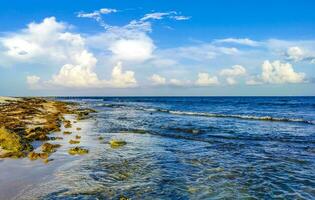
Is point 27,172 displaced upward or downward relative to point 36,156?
downward

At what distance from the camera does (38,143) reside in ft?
68.4

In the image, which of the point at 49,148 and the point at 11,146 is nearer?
the point at 11,146

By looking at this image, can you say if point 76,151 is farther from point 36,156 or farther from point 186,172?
point 186,172

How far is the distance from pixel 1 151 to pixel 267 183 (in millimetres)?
13403

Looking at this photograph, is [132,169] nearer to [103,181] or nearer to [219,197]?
[103,181]

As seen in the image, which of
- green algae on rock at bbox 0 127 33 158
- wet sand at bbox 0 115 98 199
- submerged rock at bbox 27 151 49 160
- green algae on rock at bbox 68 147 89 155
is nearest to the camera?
wet sand at bbox 0 115 98 199

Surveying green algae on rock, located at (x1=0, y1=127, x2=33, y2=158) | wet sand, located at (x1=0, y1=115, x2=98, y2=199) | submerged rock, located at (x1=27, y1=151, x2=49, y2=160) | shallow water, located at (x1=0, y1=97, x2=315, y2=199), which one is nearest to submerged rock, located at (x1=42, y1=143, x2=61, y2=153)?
wet sand, located at (x1=0, y1=115, x2=98, y2=199)

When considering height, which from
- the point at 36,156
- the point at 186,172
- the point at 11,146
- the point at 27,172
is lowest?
the point at 186,172

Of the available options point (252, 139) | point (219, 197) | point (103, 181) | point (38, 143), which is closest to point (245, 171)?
point (219, 197)

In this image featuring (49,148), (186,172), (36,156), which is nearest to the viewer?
(186,172)

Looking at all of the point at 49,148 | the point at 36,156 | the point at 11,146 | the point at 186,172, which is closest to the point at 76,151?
the point at 49,148

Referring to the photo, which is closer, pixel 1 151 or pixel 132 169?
pixel 132 169

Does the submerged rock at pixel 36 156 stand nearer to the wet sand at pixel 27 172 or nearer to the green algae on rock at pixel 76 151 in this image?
the wet sand at pixel 27 172

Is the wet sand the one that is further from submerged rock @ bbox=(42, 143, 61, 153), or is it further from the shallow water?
submerged rock @ bbox=(42, 143, 61, 153)
